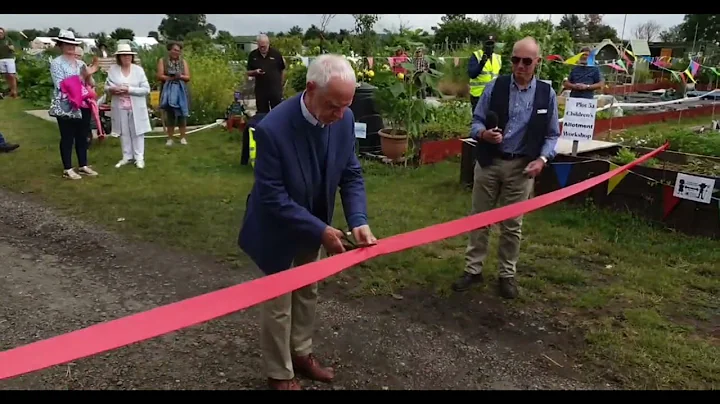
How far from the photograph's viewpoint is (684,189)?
17.9 feet

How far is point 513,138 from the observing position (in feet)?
13.5

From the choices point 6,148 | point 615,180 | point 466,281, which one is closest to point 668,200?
point 615,180

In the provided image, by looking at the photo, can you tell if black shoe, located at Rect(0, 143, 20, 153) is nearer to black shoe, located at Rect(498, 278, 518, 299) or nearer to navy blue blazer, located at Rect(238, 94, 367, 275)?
navy blue blazer, located at Rect(238, 94, 367, 275)

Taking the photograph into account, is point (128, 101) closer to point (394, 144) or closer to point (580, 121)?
point (394, 144)

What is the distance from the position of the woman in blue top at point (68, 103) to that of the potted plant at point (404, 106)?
13.3 feet

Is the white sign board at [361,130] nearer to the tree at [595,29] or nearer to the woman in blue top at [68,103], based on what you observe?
the woman in blue top at [68,103]

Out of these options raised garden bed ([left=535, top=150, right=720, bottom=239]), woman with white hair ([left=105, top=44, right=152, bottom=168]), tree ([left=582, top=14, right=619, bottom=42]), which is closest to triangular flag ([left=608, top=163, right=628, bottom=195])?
raised garden bed ([left=535, top=150, right=720, bottom=239])

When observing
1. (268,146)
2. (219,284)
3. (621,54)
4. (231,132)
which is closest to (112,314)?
(219,284)

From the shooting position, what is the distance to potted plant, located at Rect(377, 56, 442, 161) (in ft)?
27.9

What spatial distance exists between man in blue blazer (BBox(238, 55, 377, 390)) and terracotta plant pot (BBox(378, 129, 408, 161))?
550 centimetres

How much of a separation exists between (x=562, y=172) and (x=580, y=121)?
2.38ft

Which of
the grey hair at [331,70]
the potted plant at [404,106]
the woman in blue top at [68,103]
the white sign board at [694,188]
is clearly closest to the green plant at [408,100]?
the potted plant at [404,106]

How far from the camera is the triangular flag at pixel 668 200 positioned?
5.54m

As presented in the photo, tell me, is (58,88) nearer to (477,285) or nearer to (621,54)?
(477,285)
